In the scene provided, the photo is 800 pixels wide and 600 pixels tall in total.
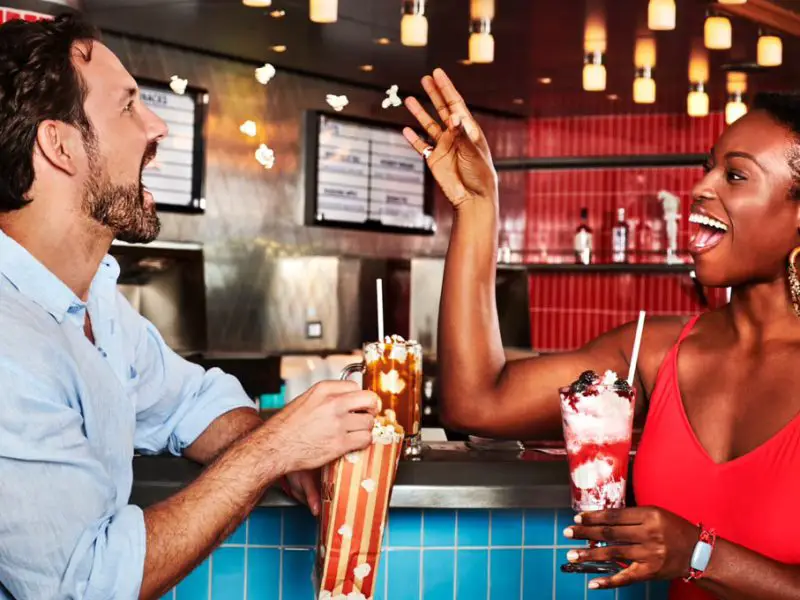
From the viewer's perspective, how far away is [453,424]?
2180 millimetres

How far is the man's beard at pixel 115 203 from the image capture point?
1.80m

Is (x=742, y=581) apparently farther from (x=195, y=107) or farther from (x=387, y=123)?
(x=387, y=123)

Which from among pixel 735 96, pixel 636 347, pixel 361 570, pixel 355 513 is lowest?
pixel 361 570

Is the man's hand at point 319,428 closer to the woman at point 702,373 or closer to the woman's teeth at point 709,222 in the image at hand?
the woman at point 702,373

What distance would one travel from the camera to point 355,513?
1.83 metres

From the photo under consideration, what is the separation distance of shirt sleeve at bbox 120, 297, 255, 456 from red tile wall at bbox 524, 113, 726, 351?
5.89 m

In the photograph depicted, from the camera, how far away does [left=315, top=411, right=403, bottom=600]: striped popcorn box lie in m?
1.82

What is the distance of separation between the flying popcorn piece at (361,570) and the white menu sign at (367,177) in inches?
195

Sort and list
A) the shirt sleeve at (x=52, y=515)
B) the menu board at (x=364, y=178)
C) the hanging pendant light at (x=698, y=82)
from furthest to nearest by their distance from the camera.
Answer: the menu board at (x=364, y=178) < the hanging pendant light at (x=698, y=82) < the shirt sleeve at (x=52, y=515)

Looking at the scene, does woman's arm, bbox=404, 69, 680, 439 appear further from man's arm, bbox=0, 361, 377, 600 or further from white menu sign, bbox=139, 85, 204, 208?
white menu sign, bbox=139, 85, 204, 208

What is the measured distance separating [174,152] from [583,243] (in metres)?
3.25

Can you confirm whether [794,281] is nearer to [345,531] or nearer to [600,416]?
[600,416]

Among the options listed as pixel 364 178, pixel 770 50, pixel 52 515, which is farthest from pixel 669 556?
pixel 364 178

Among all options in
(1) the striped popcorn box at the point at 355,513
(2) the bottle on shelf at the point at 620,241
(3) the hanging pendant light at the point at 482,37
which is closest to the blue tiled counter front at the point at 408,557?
(1) the striped popcorn box at the point at 355,513
